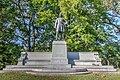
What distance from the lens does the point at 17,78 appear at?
40.9ft

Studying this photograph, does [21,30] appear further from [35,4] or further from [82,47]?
[82,47]

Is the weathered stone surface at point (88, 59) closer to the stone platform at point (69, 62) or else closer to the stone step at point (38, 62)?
the stone platform at point (69, 62)

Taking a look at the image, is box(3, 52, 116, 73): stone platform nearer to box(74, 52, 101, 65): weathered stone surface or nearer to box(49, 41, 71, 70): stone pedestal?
box(74, 52, 101, 65): weathered stone surface

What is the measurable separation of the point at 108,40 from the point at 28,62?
10.5 meters

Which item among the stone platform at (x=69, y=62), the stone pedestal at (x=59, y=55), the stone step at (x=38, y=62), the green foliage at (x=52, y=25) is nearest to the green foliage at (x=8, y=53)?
the green foliage at (x=52, y=25)

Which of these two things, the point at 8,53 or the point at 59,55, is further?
the point at 8,53

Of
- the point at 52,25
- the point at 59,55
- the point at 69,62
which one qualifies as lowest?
the point at 69,62

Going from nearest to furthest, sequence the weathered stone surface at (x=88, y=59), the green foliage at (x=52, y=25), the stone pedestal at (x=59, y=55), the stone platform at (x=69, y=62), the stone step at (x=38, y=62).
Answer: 1. the stone pedestal at (x=59, y=55)
2. the stone platform at (x=69, y=62)
3. the stone step at (x=38, y=62)
4. the weathered stone surface at (x=88, y=59)
5. the green foliage at (x=52, y=25)

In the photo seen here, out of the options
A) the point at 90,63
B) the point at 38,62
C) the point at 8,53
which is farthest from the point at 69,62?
the point at 8,53

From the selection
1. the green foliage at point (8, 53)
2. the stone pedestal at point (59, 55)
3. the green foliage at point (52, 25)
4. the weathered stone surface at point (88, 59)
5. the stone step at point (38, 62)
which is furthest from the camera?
the green foliage at point (8, 53)

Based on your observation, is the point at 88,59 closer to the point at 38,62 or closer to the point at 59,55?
the point at 59,55

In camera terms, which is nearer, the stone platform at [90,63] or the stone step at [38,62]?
the stone platform at [90,63]

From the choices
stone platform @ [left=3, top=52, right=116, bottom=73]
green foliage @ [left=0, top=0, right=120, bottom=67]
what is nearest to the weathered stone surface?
stone platform @ [left=3, top=52, right=116, bottom=73]

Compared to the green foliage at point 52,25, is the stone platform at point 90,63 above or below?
below
